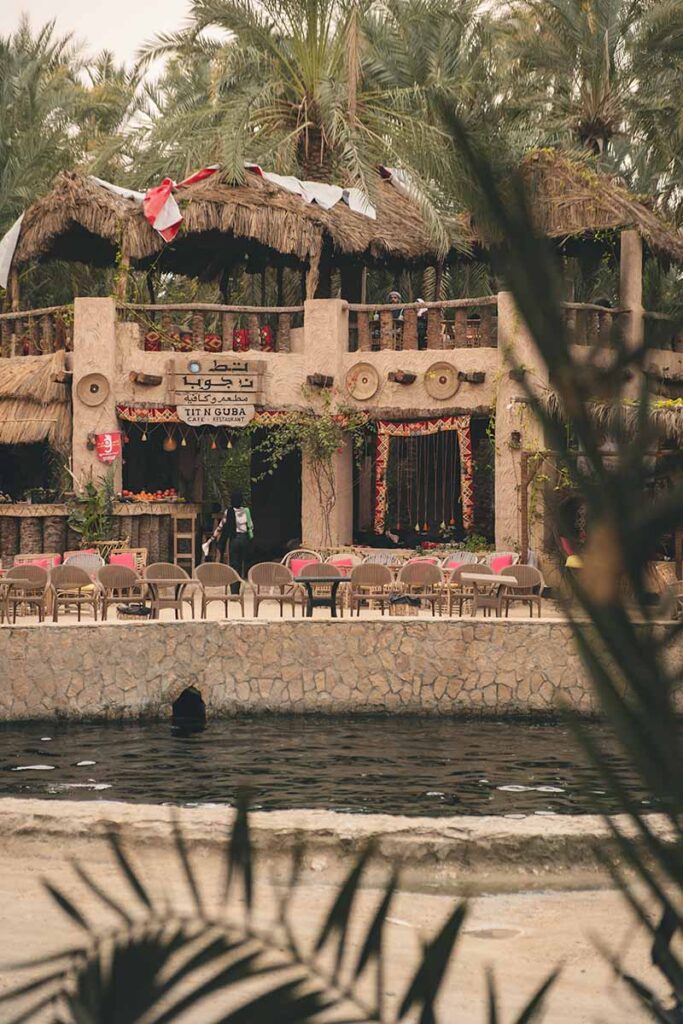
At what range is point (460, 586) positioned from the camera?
1653 centimetres

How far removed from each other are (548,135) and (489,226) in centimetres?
3139

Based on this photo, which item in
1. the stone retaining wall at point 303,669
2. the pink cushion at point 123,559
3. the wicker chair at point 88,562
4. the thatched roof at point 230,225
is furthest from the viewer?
the thatched roof at point 230,225

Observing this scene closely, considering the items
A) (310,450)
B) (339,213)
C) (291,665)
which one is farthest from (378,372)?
(291,665)

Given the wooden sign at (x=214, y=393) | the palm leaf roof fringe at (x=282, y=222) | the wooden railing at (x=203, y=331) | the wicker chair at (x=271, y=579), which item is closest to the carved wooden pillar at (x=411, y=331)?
the palm leaf roof fringe at (x=282, y=222)

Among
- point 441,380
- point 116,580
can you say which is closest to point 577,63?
point 441,380

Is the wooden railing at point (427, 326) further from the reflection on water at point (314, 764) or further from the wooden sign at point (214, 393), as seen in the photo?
the reflection on water at point (314, 764)

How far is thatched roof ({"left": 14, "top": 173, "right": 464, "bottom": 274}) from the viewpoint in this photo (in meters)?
22.3

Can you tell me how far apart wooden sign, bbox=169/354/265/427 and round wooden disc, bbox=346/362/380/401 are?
145 centimetres

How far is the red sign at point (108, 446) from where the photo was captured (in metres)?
21.6

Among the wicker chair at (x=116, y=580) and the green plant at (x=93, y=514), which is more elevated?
the green plant at (x=93, y=514)

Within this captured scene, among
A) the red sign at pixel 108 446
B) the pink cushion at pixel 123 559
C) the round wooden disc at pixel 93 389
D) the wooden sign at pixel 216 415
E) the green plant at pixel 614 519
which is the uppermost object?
the round wooden disc at pixel 93 389

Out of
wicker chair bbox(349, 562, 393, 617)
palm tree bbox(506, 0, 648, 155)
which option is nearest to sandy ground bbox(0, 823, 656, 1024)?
wicker chair bbox(349, 562, 393, 617)

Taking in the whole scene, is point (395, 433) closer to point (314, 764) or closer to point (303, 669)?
point (303, 669)

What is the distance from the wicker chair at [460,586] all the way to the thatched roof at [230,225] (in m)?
7.71
